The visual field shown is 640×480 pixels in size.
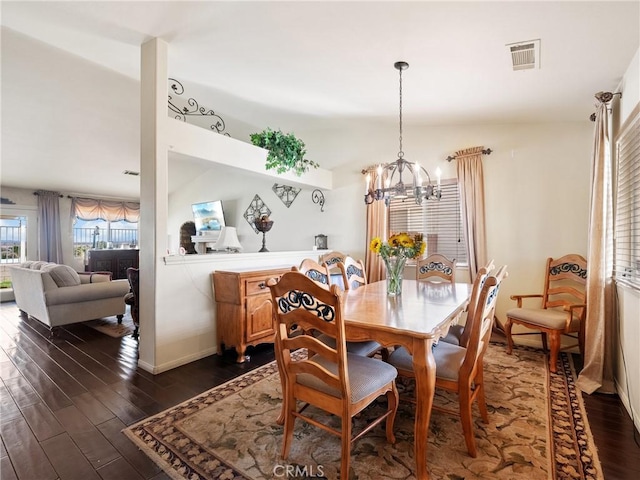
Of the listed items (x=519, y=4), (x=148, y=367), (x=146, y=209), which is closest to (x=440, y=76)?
(x=519, y=4)

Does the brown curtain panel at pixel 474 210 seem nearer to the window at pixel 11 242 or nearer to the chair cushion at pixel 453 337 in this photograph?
the chair cushion at pixel 453 337

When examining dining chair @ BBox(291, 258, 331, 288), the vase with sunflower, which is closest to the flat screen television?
dining chair @ BBox(291, 258, 331, 288)

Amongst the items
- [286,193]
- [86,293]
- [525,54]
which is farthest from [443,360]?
[86,293]

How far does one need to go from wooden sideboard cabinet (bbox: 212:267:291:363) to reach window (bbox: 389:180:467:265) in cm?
219

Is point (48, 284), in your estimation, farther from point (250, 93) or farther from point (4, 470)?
point (250, 93)

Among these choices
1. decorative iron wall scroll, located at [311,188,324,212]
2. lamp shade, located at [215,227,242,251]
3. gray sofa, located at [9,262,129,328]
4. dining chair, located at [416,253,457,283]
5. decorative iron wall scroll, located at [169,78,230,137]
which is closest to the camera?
decorative iron wall scroll, located at [169,78,230,137]

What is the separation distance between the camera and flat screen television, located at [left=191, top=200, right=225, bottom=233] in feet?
21.3

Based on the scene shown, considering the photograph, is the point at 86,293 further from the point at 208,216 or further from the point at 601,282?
the point at 601,282

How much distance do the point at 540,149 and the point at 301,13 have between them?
10.0 feet

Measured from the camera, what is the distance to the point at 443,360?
1.81 meters

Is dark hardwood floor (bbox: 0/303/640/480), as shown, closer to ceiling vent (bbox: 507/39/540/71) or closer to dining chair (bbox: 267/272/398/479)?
dining chair (bbox: 267/272/398/479)

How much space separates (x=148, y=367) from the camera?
279 centimetres

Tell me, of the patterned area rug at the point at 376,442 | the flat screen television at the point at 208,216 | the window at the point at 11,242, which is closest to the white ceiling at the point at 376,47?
the patterned area rug at the point at 376,442

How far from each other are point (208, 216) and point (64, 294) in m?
3.09
